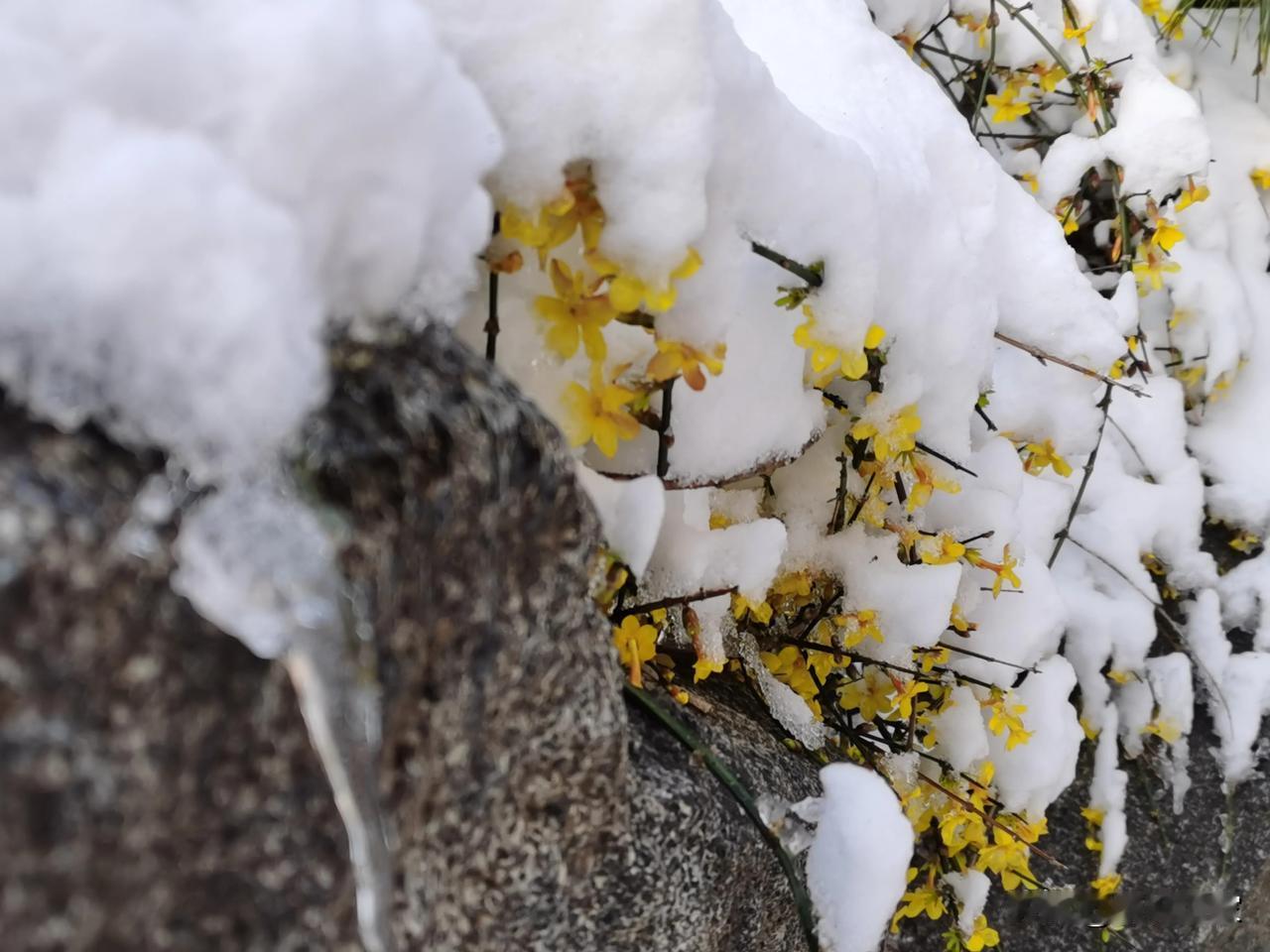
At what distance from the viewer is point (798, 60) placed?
1.15 metres

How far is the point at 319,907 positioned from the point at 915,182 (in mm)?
879

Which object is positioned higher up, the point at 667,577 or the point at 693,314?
the point at 693,314

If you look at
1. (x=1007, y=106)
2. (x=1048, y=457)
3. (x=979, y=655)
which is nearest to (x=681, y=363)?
(x=979, y=655)

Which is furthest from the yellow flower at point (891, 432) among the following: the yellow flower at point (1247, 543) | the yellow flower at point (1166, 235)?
the yellow flower at point (1247, 543)

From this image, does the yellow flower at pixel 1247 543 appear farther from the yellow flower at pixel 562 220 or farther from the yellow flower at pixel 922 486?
the yellow flower at pixel 562 220

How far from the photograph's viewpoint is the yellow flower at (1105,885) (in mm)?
1625

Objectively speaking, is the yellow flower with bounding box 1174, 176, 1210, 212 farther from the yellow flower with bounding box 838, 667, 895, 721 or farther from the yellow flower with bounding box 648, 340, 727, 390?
the yellow flower with bounding box 648, 340, 727, 390

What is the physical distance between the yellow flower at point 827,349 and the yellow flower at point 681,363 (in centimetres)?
17

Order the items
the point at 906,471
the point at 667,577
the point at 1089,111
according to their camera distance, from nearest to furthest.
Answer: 1. the point at 667,577
2. the point at 906,471
3. the point at 1089,111

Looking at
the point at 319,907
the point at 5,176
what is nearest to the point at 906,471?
the point at 319,907

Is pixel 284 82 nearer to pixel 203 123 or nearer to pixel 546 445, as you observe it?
pixel 203 123

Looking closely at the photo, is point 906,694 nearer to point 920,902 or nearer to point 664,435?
point 920,902

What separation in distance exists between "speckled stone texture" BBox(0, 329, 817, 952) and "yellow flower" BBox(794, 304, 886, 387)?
0.93ft

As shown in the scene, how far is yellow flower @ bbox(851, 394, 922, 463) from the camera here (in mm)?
1020
